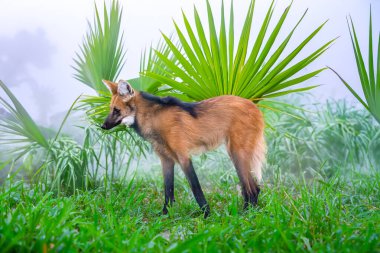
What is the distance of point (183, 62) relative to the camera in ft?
9.43

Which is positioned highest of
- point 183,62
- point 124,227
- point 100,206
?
point 183,62

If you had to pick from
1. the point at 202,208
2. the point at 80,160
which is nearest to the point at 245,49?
the point at 202,208

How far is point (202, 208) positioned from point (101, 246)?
110 cm

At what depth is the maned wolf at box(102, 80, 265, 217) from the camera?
2.73 m

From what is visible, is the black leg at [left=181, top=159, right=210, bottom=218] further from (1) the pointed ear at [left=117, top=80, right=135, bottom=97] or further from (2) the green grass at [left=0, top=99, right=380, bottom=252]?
(1) the pointed ear at [left=117, top=80, right=135, bottom=97]

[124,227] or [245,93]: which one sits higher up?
[245,93]

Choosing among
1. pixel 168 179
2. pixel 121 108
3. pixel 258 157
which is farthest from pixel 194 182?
pixel 121 108

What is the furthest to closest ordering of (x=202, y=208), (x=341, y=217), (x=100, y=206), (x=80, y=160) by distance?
(x=80, y=160), (x=100, y=206), (x=202, y=208), (x=341, y=217)

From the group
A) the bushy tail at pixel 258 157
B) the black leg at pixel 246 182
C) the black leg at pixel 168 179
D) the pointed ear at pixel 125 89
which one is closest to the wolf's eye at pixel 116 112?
the pointed ear at pixel 125 89

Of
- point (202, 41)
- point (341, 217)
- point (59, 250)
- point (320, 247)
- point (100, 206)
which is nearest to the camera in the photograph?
point (59, 250)

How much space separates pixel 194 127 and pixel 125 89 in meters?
0.53

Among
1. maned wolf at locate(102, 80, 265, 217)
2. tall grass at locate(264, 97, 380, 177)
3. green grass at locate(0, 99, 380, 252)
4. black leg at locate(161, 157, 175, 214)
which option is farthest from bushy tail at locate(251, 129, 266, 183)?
tall grass at locate(264, 97, 380, 177)

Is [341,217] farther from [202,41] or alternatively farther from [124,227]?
[202,41]

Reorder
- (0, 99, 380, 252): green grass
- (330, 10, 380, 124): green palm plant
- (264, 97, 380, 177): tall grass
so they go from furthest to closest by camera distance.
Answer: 1. (264, 97, 380, 177): tall grass
2. (330, 10, 380, 124): green palm plant
3. (0, 99, 380, 252): green grass
